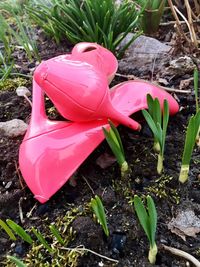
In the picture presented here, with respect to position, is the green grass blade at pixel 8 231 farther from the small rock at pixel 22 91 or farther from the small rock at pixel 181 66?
the small rock at pixel 181 66

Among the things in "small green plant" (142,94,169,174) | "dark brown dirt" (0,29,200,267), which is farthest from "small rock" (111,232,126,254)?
"small green plant" (142,94,169,174)

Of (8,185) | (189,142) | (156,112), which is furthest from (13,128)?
(189,142)

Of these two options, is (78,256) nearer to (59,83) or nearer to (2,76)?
(59,83)

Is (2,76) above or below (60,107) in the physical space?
below

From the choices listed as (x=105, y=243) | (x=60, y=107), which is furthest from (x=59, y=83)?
(x=105, y=243)

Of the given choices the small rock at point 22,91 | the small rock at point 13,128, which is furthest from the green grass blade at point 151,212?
the small rock at point 22,91

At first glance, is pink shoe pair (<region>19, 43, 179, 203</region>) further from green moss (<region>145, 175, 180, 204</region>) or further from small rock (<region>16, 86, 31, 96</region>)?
small rock (<region>16, 86, 31, 96</region>)
